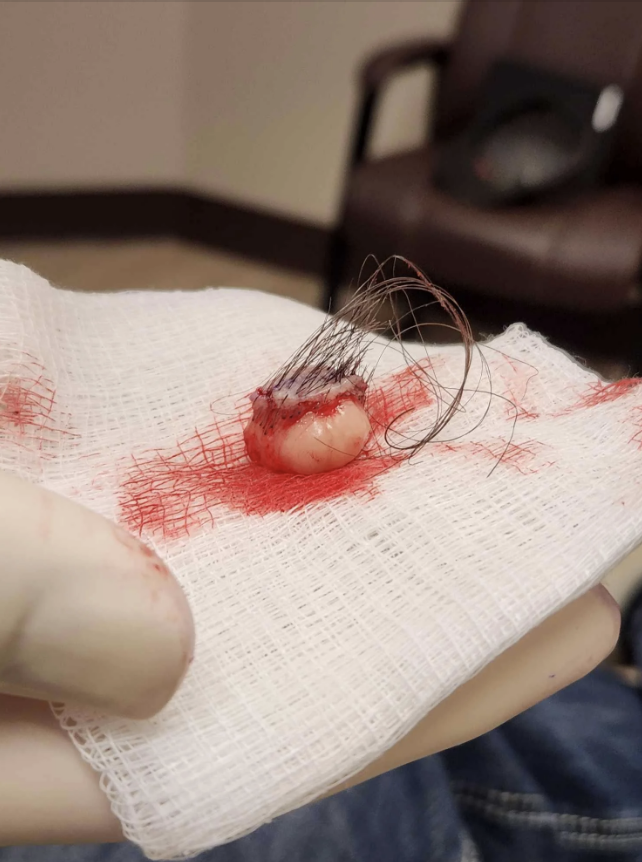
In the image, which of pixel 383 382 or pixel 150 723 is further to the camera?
pixel 383 382

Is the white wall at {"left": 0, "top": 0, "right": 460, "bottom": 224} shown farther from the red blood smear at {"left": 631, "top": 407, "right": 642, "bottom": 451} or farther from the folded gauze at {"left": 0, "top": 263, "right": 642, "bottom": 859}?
the red blood smear at {"left": 631, "top": 407, "right": 642, "bottom": 451}

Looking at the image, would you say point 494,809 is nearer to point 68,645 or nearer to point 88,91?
point 68,645

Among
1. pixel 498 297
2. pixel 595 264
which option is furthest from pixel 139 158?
pixel 595 264

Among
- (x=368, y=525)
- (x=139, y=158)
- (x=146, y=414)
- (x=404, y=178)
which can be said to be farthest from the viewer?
(x=139, y=158)

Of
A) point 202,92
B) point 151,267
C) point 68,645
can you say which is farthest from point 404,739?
point 202,92

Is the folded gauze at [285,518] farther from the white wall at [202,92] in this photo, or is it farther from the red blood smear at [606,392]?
the white wall at [202,92]

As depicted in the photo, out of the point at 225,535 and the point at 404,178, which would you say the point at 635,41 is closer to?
the point at 404,178

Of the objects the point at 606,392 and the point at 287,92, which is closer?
the point at 606,392
